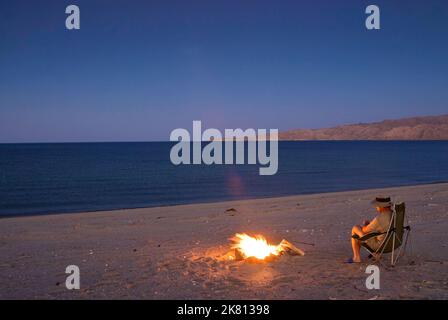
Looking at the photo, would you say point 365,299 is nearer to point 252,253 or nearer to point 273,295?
point 273,295

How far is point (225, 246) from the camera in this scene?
10086mm

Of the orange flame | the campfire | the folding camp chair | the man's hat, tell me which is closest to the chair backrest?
the folding camp chair

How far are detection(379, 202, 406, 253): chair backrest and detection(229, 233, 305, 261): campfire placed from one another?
1.71 meters

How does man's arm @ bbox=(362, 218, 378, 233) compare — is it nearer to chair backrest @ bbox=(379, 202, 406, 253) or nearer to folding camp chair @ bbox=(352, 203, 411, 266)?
folding camp chair @ bbox=(352, 203, 411, 266)

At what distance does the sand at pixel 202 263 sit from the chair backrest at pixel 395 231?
1.11ft

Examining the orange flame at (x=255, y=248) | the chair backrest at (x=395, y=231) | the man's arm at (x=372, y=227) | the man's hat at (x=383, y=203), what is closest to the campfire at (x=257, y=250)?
the orange flame at (x=255, y=248)

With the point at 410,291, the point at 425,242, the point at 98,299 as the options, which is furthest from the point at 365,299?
the point at 425,242

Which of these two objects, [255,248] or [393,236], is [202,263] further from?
[393,236]

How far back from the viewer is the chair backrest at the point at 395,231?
7.83 m

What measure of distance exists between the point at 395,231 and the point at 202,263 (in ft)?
11.7

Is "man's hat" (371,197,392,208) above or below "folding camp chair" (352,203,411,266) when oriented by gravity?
above

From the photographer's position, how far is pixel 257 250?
8672 mm

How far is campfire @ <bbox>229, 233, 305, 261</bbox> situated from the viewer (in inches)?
333

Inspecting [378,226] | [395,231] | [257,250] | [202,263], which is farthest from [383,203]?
[202,263]
